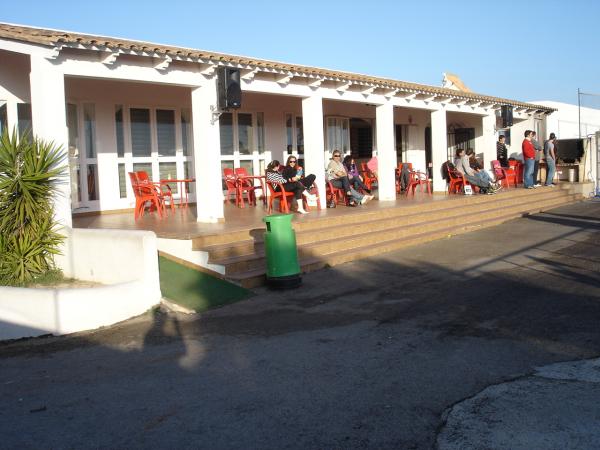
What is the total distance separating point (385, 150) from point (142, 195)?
5.81 m

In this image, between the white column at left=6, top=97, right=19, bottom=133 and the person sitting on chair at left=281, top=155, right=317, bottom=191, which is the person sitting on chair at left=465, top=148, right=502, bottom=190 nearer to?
the person sitting on chair at left=281, top=155, right=317, bottom=191

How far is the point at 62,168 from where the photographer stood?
8500 millimetres

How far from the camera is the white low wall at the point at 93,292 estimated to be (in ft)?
23.0

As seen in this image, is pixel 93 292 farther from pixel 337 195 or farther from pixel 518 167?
pixel 518 167

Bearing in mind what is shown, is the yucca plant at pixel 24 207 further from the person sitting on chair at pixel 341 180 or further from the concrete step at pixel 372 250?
the person sitting on chair at pixel 341 180

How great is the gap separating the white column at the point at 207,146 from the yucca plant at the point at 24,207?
2.94 meters

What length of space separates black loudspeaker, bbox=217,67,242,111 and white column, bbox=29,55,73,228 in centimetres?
275

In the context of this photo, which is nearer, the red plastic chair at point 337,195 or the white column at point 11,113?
the white column at point 11,113

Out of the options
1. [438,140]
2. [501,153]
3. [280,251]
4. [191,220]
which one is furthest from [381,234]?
[501,153]

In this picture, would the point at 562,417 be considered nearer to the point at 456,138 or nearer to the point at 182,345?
the point at 182,345

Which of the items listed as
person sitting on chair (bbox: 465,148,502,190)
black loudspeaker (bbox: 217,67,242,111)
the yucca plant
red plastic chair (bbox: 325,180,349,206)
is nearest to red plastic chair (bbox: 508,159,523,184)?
person sitting on chair (bbox: 465,148,502,190)

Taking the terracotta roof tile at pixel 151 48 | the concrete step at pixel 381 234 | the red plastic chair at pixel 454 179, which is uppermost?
the terracotta roof tile at pixel 151 48

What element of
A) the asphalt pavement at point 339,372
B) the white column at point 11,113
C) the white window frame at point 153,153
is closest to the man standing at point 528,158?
the white window frame at point 153,153

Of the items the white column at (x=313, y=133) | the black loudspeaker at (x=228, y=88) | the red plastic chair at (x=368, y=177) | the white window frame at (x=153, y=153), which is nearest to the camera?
the black loudspeaker at (x=228, y=88)
